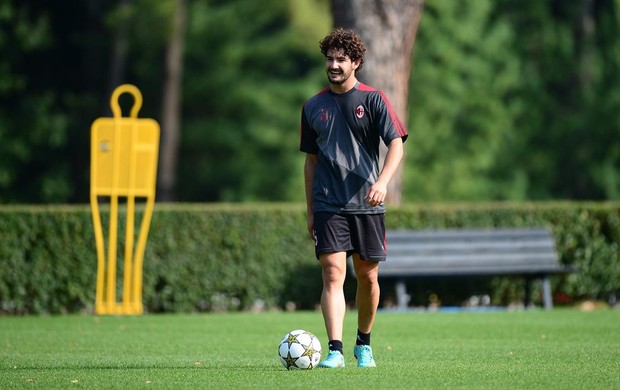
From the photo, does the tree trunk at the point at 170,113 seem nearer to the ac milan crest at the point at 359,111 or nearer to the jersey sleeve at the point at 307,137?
the jersey sleeve at the point at 307,137

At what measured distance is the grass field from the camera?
7.54 meters

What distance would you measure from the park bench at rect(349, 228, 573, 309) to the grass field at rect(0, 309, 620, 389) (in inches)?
36.7

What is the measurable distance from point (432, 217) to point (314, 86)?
18.2 meters

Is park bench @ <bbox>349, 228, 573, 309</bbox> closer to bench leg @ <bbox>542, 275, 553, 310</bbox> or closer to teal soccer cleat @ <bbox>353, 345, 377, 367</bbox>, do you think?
bench leg @ <bbox>542, 275, 553, 310</bbox>

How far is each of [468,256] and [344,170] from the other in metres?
8.30

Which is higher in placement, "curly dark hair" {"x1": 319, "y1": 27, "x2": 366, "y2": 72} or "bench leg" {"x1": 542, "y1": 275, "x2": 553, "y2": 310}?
"curly dark hair" {"x1": 319, "y1": 27, "x2": 366, "y2": 72}

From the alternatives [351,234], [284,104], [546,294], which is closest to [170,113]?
[284,104]

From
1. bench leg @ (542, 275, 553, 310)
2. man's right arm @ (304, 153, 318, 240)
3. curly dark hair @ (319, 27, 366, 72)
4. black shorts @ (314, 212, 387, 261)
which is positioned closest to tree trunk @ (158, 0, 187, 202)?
bench leg @ (542, 275, 553, 310)

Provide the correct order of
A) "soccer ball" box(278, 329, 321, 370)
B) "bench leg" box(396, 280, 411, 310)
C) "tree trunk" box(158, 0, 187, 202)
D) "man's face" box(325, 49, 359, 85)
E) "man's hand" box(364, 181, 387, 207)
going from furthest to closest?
"tree trunk" box(158, 0, 187, 202)
"bench leg" box(396, 280, 411, 310)
"man's face" box(325, 49, 359, 85)
"soccer ball" box(278, 329, 321, 370)
"man's hand" box(364, 181, 387, 207)

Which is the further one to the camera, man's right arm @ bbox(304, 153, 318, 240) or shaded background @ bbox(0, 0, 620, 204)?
shaded background @ bbox(0, 0, 620, 204)

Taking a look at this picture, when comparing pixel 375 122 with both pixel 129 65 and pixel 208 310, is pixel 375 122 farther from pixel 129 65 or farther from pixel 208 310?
pixel 129 65

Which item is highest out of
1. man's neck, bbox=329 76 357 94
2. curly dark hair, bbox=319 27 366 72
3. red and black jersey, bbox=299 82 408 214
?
curly dark hair, bbox=319 27 366 72

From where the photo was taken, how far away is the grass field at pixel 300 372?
297 inches

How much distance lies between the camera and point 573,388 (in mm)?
7078
